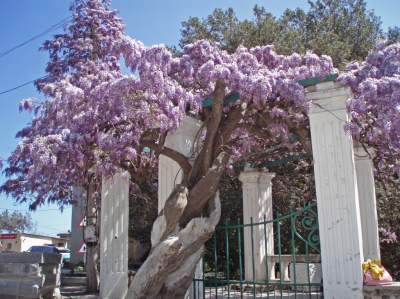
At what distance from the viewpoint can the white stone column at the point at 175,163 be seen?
320 inches

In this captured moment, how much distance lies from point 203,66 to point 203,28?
39.0ft

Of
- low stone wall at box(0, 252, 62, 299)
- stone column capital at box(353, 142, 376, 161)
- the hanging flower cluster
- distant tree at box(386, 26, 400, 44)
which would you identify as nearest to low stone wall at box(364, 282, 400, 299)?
the hanging flower cluster

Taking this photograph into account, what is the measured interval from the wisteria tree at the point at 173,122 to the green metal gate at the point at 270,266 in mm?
807

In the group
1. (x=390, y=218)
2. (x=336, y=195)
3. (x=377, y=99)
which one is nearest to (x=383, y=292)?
(x=336, y=195)

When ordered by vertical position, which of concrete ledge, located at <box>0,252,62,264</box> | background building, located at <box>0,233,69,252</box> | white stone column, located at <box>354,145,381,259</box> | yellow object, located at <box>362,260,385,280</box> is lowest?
yellow object, located at <box>362,260,385,280</box>

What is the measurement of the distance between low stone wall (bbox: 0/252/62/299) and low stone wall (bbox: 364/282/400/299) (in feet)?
16.6

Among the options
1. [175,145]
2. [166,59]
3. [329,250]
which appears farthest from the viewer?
[175,145]

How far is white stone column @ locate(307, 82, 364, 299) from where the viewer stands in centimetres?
580

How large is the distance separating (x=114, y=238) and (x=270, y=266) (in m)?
4.26

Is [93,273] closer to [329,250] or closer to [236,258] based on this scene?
[236,258]

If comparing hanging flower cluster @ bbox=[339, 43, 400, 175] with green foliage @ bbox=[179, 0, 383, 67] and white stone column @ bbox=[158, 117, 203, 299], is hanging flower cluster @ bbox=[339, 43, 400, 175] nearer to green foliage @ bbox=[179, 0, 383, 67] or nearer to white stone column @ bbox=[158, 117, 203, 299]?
white stone column @ bbox=[158, 117, 203, 299]

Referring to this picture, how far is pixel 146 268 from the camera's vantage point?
664 cm

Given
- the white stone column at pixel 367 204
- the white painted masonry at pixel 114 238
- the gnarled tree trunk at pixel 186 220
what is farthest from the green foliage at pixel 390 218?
the white painted masonry at pixel 114 238

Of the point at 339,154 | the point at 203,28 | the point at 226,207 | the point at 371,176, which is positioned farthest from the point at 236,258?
the point at 339,154
